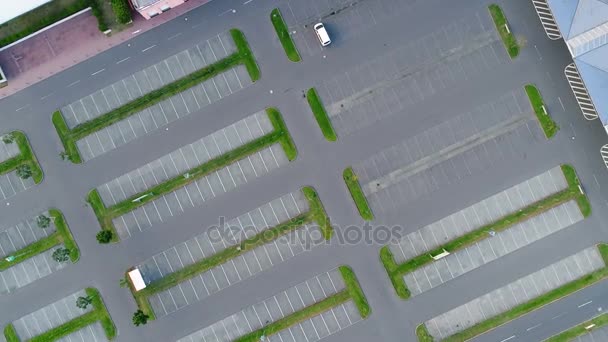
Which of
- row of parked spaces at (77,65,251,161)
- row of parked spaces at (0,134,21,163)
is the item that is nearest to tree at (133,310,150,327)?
row of parked spaces at (77,65,251,161)

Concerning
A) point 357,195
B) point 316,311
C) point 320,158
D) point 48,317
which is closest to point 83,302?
point 48,317

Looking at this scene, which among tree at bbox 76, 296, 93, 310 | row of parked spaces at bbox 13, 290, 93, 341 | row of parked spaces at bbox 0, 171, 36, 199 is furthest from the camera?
row of parked spaces at bbox 0, 171, 36, 199

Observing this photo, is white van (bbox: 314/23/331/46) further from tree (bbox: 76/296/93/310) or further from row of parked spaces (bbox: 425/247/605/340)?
tree (bbox: 76/296/93/310)

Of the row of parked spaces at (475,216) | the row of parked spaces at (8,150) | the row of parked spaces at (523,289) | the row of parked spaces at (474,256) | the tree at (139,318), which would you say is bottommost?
the row of parked spaces at (523,289)

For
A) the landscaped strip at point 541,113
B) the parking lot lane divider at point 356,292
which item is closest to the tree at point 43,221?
the parking lot lane divider at point 356,292

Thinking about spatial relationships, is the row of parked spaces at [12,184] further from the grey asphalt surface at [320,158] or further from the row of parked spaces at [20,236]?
the row of parked spaces at [20,236]

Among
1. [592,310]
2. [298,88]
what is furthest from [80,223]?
[592,310]
